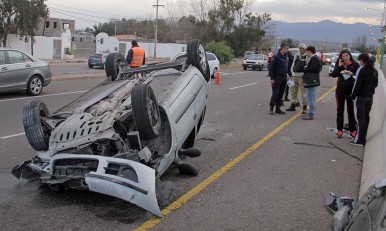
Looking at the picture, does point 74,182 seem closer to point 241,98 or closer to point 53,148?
point 53,148

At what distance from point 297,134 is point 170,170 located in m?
3.80

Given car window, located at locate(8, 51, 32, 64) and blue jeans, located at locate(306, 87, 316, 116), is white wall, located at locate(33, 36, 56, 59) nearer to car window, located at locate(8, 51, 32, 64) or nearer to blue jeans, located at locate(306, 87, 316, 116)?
car window, located at locate(8, 51, 32, 64)

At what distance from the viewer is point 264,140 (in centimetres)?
805

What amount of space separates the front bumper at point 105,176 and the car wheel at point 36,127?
21 centimetres

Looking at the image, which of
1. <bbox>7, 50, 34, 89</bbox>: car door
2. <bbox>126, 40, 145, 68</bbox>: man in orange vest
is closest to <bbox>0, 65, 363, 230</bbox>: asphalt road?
<bbox>7, 50, 34, 89</bbox>: car door

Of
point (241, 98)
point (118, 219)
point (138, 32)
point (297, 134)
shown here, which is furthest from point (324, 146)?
point (138, 32)

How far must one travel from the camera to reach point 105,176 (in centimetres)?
414

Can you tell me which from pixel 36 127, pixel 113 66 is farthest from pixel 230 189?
pixel 113 66

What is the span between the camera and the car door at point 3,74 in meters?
12.2

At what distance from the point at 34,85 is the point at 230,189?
9889mm

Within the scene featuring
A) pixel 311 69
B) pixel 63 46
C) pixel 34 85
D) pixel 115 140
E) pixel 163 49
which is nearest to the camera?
pixel 115 140

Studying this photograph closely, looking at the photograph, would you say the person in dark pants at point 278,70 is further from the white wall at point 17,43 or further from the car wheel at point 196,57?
the white wall at point 17,43

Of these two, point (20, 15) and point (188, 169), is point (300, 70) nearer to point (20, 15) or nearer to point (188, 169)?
point (188, 169)

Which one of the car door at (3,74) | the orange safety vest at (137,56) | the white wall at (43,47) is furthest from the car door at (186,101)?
the white wall at (43,47)
